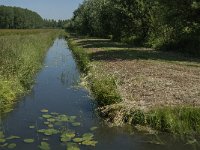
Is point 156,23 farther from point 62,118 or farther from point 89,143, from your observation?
point 89,143

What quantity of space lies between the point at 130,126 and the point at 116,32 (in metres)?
49.9

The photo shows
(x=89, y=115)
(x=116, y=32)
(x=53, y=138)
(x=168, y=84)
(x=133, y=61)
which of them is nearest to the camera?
(x=53, y=138)

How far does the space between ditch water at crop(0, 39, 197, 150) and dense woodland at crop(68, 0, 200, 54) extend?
15.6 m

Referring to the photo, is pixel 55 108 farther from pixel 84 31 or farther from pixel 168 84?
pixel 84 31

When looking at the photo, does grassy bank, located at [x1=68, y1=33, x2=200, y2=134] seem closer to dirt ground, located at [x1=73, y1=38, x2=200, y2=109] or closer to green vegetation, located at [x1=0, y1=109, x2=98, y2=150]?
dirt ground, located at [x1=73, y1=38, x2=200, y2=109]

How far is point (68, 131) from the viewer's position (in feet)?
40.1

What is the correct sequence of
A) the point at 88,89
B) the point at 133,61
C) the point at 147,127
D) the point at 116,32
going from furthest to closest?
the point at 116,32 < the point at 133,61 < the point at 88,89 < the point at 147,127

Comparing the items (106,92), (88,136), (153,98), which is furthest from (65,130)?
(153,98)

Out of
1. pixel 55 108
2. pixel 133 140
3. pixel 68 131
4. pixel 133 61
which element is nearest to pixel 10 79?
pixel 55 108

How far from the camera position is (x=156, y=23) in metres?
47.3

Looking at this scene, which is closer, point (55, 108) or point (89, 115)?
point (89, 115)

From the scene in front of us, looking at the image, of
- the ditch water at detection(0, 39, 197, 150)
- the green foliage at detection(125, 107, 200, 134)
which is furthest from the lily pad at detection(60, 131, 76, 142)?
the green foliage at detection(125, 107, 200, 134)

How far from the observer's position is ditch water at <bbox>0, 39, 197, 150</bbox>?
1110cm

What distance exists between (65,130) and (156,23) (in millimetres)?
36568
